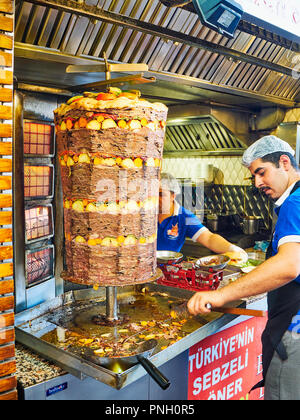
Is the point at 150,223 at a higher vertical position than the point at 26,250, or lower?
higher

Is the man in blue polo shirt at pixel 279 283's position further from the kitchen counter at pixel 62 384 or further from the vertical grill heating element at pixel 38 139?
the vertical grill heating element at pixel 38 139

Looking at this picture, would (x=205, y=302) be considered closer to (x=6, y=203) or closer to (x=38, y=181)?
(x=6, y=203)

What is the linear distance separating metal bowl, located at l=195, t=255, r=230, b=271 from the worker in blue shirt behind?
0.59 metres

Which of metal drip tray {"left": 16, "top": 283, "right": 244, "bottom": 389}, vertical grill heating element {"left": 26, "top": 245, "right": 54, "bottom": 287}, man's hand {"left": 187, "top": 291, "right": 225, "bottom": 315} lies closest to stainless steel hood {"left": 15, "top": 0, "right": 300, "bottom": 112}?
vertical grill heating element {"left": 26, "top": 245, "right": 54, "bottom": 287}

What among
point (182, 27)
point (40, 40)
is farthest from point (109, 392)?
point (182, 27)

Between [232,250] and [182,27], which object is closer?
[182,27]

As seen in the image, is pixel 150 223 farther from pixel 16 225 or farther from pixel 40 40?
pixel 40 40

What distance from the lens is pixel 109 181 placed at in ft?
5.85

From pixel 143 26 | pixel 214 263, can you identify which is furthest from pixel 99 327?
pixel 143 26

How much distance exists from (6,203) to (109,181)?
469mm

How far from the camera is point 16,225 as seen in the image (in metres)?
2.41

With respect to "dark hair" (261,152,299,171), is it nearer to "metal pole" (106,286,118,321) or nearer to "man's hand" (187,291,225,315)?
"man's hand" (187,291,225,315)

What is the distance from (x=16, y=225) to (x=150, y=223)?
0.98m

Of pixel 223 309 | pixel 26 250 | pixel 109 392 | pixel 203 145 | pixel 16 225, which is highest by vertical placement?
pixel 203 145
